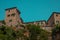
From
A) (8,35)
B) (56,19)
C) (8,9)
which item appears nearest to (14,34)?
(8,35)

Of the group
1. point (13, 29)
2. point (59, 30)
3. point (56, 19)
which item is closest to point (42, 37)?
point (59, 30)

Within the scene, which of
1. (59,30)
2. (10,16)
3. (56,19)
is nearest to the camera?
(59,30)

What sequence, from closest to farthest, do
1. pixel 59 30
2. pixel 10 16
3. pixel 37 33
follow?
1. pixel 59 30
2. pixel 37 33
3. pixel 10 16

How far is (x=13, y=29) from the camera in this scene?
161 feet

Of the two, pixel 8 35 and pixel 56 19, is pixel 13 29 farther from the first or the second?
pixel 56 19

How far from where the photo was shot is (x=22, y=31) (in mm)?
49000

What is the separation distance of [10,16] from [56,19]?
20113mm

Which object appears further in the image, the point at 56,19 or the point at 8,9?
the point at 8,9

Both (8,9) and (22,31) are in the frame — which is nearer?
(22,31)

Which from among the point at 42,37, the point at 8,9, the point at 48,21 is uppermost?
the point at 8,9

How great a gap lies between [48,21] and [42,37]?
2906cm

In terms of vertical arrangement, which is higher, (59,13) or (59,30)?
(59,13)

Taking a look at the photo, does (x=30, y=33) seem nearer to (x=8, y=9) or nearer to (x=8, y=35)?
(x=8, y=35)

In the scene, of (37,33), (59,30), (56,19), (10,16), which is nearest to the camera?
(59,30)
